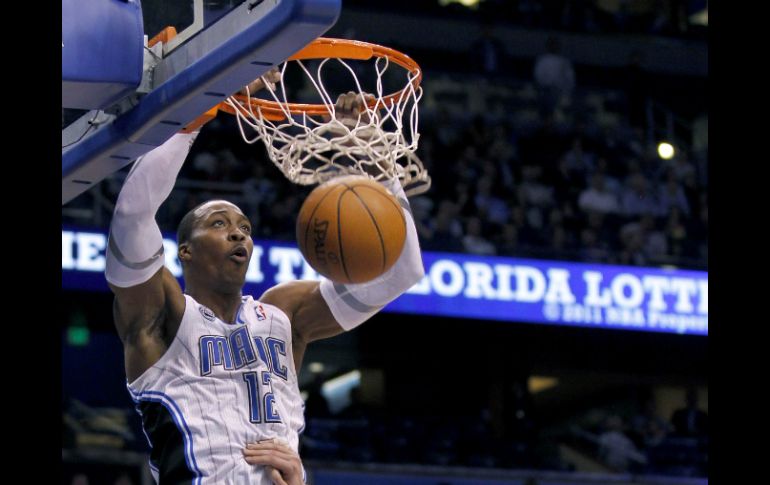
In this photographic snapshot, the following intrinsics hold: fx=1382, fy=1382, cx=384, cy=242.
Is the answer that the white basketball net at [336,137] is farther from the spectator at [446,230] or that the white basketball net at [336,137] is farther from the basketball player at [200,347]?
the spectator at [446,230]

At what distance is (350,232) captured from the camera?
13.5 ft

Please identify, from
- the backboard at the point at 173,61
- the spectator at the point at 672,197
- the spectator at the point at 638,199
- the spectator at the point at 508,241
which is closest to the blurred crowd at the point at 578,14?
the spectator at the point at 672,197

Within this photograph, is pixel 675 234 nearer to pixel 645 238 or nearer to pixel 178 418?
pixel 645 238

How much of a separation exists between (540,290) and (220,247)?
7583 millimetres

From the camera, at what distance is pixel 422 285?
37.0ft

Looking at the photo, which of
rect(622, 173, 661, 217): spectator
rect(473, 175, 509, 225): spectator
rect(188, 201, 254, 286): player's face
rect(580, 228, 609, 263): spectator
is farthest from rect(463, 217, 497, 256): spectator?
rect(188, 201, 254, 286): player's face

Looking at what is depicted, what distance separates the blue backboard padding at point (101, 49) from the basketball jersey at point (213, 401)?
75 cm

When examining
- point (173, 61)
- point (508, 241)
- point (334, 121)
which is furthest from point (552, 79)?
point (173, 61)

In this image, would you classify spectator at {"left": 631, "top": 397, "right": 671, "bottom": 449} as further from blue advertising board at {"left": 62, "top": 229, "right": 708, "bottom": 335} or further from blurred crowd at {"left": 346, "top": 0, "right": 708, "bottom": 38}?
blurred crowd at {"left": 346, "top": 0, "right": 708, "bottom": 38}

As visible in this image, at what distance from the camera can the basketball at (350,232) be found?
4.11 meters

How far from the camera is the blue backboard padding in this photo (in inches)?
149
